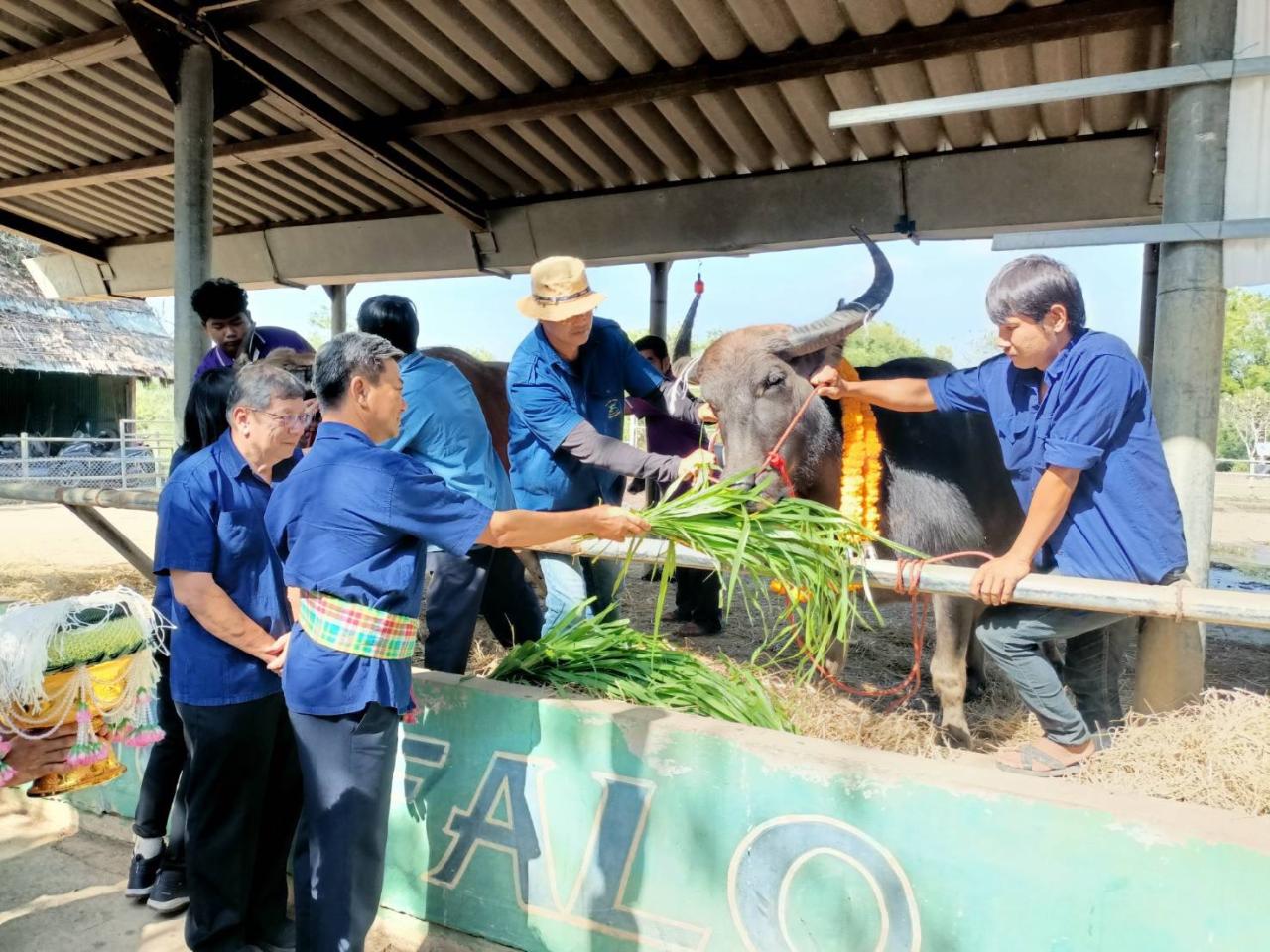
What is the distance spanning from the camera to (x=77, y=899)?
2.96 metres

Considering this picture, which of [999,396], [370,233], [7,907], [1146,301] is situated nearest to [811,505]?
[999,396]

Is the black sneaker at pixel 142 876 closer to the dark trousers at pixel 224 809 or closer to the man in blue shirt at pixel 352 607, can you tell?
the dark trousers at pixel 224 809

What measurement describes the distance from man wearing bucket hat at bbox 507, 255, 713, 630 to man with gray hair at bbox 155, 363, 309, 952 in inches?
38.3

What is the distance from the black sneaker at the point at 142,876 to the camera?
2910mm

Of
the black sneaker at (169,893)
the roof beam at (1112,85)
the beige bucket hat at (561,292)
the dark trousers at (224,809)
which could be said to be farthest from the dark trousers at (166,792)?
the roof beam at (1112,85)

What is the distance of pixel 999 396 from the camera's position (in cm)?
287

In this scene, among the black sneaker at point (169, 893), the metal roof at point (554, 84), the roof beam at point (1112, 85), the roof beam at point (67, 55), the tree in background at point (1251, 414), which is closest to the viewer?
the roof beam at point (1112, 85)

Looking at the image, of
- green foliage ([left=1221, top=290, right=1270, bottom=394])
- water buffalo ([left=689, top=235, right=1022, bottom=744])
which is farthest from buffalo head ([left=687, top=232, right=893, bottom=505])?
green foliage ([left=1221, top=290, right=1270, bottom=394])

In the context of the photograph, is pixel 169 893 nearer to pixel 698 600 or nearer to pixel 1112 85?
pixel 698 600

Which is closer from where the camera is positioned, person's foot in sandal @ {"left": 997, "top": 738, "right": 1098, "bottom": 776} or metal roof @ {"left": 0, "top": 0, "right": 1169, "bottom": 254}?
person's foot in sandal @ {"left": 997, "top": 738, "right": 1098, "bottom": 776}

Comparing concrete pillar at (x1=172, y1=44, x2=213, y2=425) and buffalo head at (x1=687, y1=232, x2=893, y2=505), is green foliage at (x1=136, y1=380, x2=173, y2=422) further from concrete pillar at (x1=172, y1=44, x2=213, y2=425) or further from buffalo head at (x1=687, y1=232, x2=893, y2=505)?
buffalo head at (x1=687, y1=232, x2=893, y2=505)

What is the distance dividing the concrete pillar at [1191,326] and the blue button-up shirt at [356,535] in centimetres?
225

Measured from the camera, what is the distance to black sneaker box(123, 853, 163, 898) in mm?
2910

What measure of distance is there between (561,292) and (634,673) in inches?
54.7
